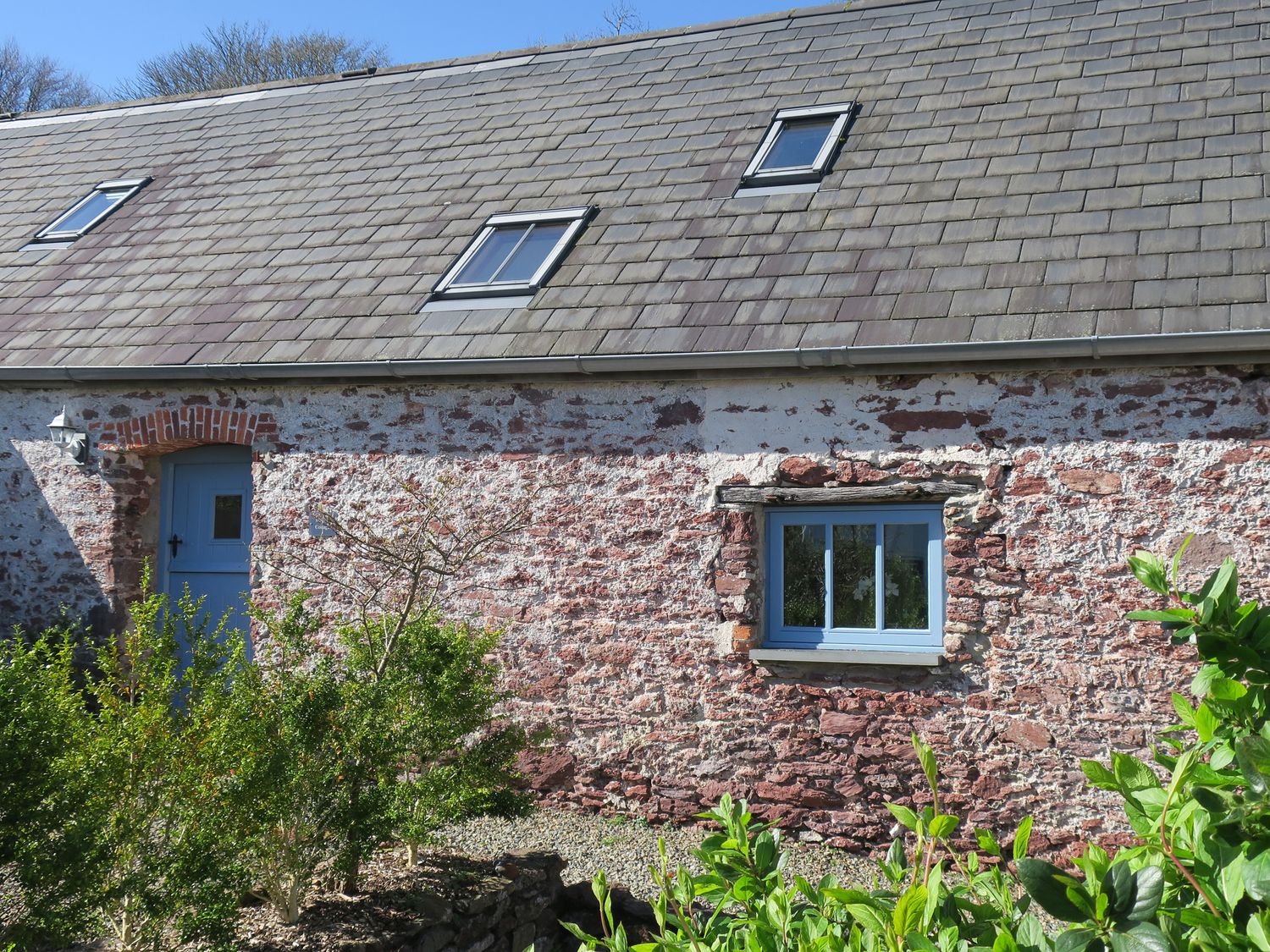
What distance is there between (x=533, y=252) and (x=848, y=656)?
12.6 ft

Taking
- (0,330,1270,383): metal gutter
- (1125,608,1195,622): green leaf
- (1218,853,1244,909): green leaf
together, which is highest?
(0,330,1270,383): metal gutter

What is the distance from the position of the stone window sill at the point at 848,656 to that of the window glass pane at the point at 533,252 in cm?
325

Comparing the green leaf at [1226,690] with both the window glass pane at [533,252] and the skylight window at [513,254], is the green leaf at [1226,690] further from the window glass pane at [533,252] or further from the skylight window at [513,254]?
the window glass pane at [533,252]

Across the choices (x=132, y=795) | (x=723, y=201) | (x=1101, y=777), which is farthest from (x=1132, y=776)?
(x=723, y=201)

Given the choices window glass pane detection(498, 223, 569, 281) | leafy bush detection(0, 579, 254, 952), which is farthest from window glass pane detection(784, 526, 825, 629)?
leafy bush detection(0, 579, 254, 952)

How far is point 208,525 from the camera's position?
8.73 meters

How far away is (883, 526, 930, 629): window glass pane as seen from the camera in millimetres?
6543

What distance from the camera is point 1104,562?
5969mm

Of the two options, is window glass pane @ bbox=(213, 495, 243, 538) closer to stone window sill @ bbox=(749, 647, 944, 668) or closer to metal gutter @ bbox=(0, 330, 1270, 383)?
metal gutter @ bbox=(0, 330, 1270, 383)

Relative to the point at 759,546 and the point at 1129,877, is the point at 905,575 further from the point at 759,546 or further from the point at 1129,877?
the point at 1129,877

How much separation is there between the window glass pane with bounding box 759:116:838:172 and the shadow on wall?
585 cm

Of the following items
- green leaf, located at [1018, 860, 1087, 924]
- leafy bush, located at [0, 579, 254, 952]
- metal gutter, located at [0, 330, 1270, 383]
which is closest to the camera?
green leaf, located at [1018, 860, 1087, 924]

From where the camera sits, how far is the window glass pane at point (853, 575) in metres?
6.68

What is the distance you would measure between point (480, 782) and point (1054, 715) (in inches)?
121
